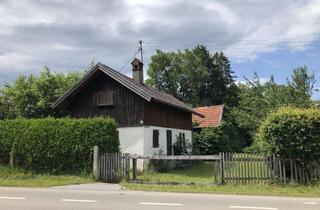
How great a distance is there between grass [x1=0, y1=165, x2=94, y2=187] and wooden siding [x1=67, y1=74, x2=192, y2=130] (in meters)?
7.98

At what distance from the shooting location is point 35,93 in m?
40.3

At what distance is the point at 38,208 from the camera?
38.6ft

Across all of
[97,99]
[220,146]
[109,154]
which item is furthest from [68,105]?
[220,146]

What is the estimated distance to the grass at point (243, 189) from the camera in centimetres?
1648

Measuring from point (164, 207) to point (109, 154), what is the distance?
33.0 ft

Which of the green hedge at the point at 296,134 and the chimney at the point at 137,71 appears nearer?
the green hedge at the point at 296,134

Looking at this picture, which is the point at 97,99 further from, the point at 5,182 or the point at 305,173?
the point at 305,173

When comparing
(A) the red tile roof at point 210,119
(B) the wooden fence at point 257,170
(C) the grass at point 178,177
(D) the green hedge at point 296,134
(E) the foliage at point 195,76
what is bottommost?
(C) the grass at point 178,177

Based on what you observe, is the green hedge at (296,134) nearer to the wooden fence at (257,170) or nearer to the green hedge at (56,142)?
the wooden fence at (257,170)

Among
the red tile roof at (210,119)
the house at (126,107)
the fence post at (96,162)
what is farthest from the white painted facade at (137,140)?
the red tile roof at (210,119)

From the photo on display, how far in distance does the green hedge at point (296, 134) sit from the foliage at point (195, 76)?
5016 centimetres

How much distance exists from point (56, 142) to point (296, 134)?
11.7 metres

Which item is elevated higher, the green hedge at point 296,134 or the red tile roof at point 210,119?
the red tile roof at point 210,119

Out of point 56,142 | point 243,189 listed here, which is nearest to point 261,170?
point 243,189
